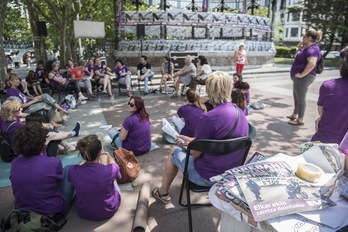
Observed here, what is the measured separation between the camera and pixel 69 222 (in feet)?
9.00

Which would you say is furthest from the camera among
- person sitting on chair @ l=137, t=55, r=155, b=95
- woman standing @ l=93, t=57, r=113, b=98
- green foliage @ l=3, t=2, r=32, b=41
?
green foliage @ l=3, t=2, r=32, b=41

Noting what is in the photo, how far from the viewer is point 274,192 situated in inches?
58.6

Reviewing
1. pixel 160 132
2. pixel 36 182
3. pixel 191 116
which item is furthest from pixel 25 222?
pixel 160 132

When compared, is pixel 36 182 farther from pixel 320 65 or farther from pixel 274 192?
pixel 320 65

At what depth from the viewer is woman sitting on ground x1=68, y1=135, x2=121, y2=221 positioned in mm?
2559

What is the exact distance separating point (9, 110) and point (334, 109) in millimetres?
3981

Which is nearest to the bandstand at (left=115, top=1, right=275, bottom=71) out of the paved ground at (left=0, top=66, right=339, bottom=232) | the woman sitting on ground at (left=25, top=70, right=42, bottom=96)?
the paved ground at (left=0, top=66, right=339, bottom=232)

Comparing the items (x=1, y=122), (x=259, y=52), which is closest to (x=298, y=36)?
(x=259, y=52)

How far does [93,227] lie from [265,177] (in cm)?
186

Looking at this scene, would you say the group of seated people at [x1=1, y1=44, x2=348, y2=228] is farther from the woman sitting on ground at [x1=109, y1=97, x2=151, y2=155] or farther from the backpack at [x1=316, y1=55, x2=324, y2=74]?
the backpack at [x1=316, y1=55, x2=324, y2=74]

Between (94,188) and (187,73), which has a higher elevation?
(187,73)

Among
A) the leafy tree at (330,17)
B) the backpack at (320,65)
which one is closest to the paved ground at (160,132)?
the backpack at (320,65)

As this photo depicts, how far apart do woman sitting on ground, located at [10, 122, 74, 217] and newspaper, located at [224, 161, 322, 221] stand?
5.66 feet

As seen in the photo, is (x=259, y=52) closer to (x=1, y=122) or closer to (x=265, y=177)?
(x=1, y=122)
